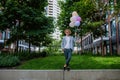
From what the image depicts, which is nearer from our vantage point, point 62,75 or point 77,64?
point 62,75

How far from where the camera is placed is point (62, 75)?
1050 cm

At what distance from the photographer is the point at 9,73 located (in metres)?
10.6

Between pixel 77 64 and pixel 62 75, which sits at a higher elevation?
pixel 77 64

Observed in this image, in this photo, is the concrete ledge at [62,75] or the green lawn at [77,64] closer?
the concrete ledge at [62,75]

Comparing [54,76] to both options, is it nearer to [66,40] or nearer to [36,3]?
[66,40]

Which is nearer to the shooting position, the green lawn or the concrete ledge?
the concrete ledge

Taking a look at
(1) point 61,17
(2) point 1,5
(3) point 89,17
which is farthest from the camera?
(1) point 61,17

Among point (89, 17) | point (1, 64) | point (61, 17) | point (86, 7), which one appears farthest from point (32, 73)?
point (61, 17)

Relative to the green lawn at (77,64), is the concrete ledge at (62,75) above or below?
below

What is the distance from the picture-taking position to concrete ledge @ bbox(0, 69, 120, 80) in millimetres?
10414

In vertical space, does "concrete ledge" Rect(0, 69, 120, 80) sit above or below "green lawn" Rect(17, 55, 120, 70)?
below

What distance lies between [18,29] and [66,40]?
967cm

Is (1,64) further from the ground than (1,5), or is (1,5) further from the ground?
(1,5)

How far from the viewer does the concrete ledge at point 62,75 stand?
10414 millimetres
